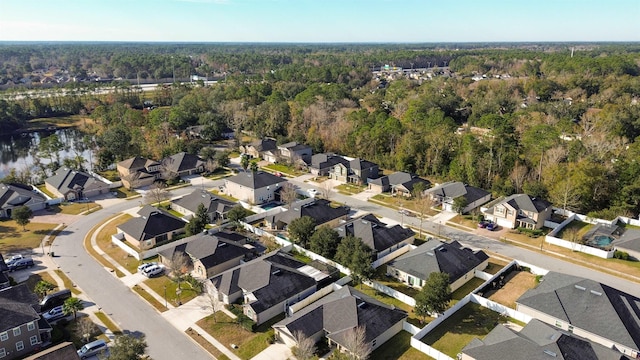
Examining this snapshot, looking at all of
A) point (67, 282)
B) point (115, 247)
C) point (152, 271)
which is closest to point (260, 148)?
point (115, 247)

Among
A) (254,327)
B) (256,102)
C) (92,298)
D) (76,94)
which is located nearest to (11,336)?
(92,298)

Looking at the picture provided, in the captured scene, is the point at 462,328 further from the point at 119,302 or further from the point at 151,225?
the point at 151,225

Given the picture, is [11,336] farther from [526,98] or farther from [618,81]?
[618,81]

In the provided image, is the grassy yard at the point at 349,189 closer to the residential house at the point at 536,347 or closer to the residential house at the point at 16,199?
the residential house at the point at 536,347

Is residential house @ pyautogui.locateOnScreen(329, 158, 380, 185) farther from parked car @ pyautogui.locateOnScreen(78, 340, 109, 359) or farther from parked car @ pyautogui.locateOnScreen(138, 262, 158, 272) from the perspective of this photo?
parked car @ pyautogui.locateOnScreen(78, 340, 109, 359)

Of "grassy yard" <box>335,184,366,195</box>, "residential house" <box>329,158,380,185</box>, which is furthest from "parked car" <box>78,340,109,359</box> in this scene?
"residential house" <box>329,158,380,185</box>

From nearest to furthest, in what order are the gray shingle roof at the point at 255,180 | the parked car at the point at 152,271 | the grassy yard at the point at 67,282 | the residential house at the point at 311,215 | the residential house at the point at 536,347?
the residential house at the point at 536,347 → the grassy yard at the point at 67,282 → the parked car at the point at 152,271 → the residential house at the point at 311,215 → the gray shingle roof at the point at 255,180

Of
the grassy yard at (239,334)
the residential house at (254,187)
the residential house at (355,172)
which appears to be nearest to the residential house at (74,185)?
the residential house at (254,187)
